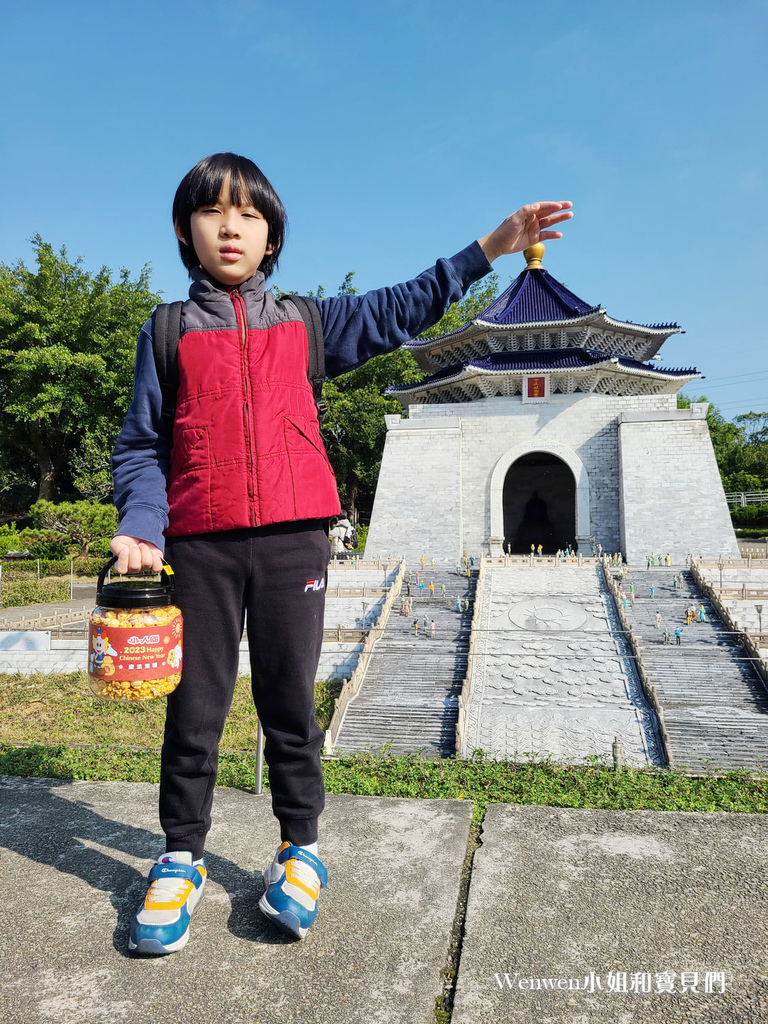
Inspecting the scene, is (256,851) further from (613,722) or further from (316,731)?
(613,722)

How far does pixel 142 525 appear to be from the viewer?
182 cm

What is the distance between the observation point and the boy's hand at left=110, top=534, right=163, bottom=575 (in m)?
1.77

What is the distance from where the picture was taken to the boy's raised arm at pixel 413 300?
217 cm

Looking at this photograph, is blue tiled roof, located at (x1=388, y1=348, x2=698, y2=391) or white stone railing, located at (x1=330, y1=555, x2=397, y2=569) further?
blue tiled roof, located at (x1=388, y1=348, x2=698, y2=391)

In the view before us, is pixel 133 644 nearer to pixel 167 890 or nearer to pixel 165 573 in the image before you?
pixel 165 573

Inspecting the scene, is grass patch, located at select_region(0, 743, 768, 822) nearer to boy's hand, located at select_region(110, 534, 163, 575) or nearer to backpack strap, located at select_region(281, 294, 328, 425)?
boy's hand, located at select_region(110, 534, 163, 575)

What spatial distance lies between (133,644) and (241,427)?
2.12 feet

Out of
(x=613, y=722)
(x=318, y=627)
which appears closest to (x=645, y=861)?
(x=318, y=627)

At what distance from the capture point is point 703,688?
1027 centimetres

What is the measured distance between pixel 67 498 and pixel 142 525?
1159 inches

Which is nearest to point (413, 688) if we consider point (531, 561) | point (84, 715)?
point (84, 715)

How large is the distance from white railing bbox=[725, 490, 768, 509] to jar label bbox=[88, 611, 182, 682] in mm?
34354

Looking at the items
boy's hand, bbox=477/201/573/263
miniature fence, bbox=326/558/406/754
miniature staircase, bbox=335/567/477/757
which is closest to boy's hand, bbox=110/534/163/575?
boy's hand, bbox=477/201/573/263

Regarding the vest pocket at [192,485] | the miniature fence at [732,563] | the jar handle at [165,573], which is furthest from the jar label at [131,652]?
the miniature fence at [732,563]
